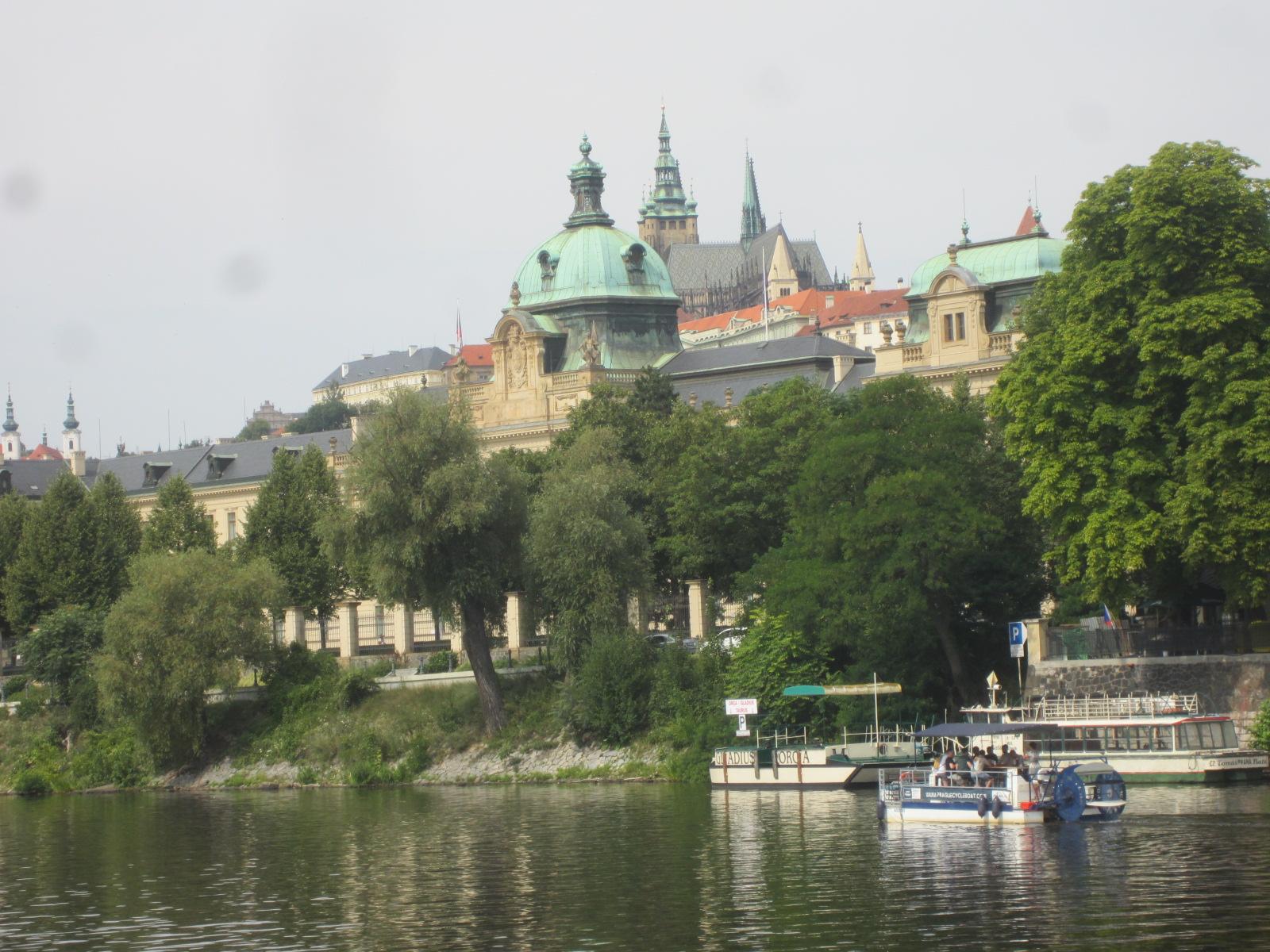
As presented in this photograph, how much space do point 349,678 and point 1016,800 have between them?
131ft

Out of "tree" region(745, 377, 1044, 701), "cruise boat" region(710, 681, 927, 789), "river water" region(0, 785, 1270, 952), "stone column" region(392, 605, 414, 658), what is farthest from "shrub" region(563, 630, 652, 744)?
"stone column" region(392, 605, 414, 658)

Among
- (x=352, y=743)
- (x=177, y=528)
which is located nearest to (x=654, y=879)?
(x=352, y=743)

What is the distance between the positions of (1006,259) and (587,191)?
34265 mm

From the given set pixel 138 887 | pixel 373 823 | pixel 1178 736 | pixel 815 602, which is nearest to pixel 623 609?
pixel 815 602

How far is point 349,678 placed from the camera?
90312 millimetres

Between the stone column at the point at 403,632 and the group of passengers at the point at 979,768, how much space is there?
1573 inches

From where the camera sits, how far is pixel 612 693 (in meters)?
80.1

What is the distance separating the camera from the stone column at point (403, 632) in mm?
97125

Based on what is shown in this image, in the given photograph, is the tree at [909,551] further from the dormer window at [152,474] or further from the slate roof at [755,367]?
the dormer window at [152,474]

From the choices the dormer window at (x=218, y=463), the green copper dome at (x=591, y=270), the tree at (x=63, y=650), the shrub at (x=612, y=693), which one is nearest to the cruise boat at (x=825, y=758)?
the shrub at (x=612, y=693)

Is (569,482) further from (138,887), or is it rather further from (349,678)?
(138,887)

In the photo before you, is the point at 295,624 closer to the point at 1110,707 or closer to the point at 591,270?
the point at 591,270

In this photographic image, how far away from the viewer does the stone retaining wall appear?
66.4m

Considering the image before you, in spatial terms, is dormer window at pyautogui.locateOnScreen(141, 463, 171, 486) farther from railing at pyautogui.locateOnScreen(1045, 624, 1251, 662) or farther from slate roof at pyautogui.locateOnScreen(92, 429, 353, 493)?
railing at pyautogui.locateOnScreen(1045, 624, 1251, 662)
